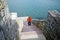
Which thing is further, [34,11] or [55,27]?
[34,11]

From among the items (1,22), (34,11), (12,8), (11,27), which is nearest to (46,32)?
(11,27)

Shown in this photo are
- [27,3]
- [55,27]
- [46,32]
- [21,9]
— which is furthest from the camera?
[27,3]

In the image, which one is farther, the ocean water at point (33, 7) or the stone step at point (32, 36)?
the ocean water at point (33, 7)

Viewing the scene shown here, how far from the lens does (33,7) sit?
57.4 ft

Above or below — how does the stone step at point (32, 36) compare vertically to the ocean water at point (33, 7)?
below

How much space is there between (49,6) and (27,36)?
379 inches

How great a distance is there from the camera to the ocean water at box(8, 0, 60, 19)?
51.8 ft

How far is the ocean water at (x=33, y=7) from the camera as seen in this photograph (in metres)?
15.8

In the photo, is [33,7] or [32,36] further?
[33,7]

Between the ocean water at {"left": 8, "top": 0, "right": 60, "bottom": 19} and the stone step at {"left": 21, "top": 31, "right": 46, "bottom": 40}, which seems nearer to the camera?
the stone step at {"left": 21, "top": 31, "right": 46, "bottom": 40}

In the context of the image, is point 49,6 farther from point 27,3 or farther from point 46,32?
point 46,32

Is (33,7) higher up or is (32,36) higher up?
(33,7)

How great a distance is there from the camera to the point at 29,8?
1722 centimetres

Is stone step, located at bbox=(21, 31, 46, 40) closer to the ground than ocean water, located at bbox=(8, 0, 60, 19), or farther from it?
closer to the ground
